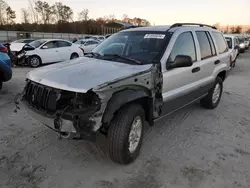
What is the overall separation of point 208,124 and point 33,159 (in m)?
3.35

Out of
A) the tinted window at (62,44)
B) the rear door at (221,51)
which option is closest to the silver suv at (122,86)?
the rear door at (221,51)

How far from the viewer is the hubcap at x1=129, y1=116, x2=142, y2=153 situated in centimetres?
319

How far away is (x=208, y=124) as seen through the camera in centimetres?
478

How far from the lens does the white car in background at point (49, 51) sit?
484 inches

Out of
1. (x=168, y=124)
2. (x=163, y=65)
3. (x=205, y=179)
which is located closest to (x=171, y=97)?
(x=163, y=65)

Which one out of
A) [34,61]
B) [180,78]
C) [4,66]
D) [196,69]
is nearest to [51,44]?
[34,61]

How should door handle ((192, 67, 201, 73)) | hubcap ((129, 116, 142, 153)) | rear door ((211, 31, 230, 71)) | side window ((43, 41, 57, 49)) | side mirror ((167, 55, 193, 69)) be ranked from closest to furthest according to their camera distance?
hubcap ((129, 116, 142, 153))
side mirror ((167, 55, 193, 69))
door handle ((192, 67, 201, 73))
rear door ((211, 31, 230, 71))
side window ((43, 41, 57, 49))

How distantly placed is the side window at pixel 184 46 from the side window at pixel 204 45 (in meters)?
0.34

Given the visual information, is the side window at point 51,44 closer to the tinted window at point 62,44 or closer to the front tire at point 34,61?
the tinted window at point 62,44

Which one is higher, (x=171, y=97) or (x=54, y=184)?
(x=171, y=97)

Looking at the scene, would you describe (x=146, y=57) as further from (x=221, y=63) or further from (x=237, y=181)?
(x=221, y=63)

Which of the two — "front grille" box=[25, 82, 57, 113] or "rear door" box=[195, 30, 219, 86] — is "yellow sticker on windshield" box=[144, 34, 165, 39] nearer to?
"rear door" box=[195, 30, 219, 86]

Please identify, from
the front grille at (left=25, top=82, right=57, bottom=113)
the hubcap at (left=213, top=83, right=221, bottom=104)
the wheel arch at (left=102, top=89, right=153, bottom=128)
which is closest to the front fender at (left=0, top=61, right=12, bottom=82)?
the front grille at (left=25, top=82, right=57, bottom=113)

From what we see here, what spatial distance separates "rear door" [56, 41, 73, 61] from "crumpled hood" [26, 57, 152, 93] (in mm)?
10365
